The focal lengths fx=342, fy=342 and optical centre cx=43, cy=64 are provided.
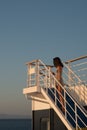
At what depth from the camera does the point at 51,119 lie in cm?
1495

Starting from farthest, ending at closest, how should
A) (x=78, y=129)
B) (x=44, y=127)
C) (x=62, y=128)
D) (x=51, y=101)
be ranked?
(x=44, y=127)
(x=62, y=128)
(x=51, y=101)
(x=78, y=129)

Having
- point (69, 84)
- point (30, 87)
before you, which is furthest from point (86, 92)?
point (30, 87)

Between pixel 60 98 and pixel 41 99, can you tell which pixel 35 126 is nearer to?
pixel 41 99

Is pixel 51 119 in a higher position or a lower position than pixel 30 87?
lower

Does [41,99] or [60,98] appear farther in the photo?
[41,99]

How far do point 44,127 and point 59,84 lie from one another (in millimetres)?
3141

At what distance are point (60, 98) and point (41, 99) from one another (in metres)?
1.62

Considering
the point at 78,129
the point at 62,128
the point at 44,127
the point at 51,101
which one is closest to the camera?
the point at 78,129

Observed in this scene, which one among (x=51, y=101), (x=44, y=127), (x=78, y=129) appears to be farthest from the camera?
(x=44, y=127)

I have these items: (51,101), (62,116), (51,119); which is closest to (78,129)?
(62,116)

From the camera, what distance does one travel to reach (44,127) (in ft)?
52.1

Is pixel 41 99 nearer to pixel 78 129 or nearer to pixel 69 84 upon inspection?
pixel 69 84

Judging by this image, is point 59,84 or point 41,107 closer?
point 59,84

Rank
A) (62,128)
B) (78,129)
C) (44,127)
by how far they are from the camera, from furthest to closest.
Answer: (44,127) → (62,128) → (78,129)
